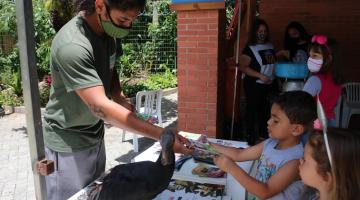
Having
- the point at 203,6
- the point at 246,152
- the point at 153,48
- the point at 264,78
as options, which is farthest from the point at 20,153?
the point at 153,48

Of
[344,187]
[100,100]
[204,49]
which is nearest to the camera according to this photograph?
[344,187]

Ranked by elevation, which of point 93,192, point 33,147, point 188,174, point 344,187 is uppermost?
point 33,147

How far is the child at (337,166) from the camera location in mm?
1454

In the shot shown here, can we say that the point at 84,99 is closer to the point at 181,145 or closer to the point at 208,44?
the point at 181,145

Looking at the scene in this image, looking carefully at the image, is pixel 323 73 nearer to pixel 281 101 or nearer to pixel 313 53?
pixel 313 53

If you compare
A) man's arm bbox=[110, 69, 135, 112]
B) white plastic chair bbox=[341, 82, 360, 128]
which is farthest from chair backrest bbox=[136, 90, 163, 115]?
man's arm bbox=[110, 69, 135, 112]

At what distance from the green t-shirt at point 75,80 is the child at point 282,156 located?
689 mm

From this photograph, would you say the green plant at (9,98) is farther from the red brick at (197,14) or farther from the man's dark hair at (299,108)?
the man's dark hair at (299,108)

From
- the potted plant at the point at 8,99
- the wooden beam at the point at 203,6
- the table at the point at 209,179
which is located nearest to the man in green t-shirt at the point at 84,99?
the table at the point at 209,179

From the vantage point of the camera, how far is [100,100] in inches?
62.7

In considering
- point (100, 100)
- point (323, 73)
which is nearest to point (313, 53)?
point (323, 73)

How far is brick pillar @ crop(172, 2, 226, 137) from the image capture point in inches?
154

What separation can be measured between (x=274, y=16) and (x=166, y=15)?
15.1 ft

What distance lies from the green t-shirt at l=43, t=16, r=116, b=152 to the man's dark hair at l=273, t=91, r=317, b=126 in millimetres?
945
